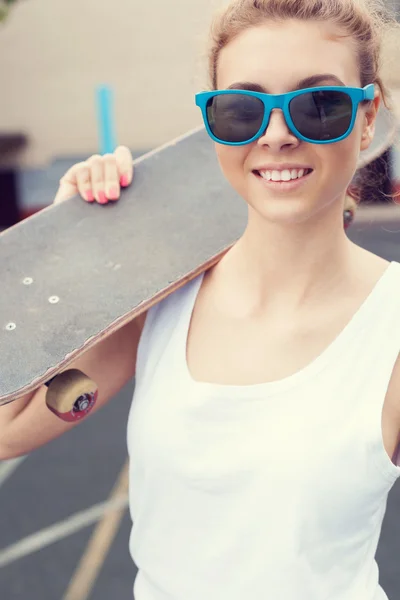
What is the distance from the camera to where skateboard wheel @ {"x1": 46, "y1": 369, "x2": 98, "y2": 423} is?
1172 millimetres

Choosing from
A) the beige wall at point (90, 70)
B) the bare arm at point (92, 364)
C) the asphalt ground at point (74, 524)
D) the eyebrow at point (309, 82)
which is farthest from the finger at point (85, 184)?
the beige wall at point (90, 70)

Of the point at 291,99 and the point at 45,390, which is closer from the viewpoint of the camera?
the point at 291,99

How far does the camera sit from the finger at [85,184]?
1.55 metres

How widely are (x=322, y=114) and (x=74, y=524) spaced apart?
2.96 m

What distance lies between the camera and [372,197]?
160 cm

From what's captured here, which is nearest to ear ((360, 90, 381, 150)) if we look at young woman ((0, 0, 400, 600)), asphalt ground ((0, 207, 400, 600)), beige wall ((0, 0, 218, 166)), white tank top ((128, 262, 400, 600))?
young woman ((0, 0, 400, 600))

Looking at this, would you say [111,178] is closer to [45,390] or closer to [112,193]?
[112,193]

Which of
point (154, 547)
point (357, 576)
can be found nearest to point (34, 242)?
point (154, 547)

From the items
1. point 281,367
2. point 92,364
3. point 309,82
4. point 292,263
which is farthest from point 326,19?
point 92,364

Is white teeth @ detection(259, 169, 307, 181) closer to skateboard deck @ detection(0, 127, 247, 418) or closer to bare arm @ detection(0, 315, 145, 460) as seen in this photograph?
skateboard deck @ detection(0, 127, 247, 418)

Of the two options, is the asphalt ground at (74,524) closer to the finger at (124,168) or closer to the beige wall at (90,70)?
the finger at (124,168)

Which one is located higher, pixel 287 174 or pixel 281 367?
pixel 287 174

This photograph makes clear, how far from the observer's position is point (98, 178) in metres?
1.56

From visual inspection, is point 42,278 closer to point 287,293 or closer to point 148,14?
point 287,293
